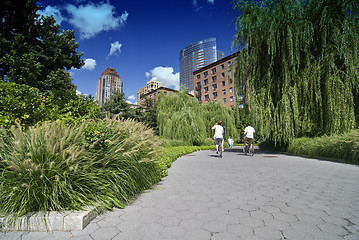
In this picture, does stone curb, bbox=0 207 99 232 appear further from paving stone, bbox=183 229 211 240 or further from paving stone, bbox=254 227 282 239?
paving stone, bbox=254 227 282 239

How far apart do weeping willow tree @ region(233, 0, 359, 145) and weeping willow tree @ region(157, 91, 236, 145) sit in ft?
22.2

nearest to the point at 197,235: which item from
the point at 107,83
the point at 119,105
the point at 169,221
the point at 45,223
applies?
the point at 169,221

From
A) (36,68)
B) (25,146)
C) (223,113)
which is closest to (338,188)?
(25,146)

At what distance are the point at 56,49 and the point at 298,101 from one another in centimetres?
1754

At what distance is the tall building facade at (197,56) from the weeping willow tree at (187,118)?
127 meters

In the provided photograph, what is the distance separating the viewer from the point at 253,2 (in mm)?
11234

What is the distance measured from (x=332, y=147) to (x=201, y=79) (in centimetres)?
5886

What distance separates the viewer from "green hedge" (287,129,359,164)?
262 inches

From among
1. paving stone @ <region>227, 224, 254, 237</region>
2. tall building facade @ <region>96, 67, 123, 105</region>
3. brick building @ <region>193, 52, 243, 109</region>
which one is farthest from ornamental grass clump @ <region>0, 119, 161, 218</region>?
tall building facade @ <region>96, 67, 123, 105</region>

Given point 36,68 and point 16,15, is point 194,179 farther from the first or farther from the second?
point 16,15

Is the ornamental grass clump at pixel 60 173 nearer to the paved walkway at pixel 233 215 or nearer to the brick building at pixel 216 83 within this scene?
the paved walkway at pixel 233 215

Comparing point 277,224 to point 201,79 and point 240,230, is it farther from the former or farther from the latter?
point 201,79

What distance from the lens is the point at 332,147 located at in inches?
302

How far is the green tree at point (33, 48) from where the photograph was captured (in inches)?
468
